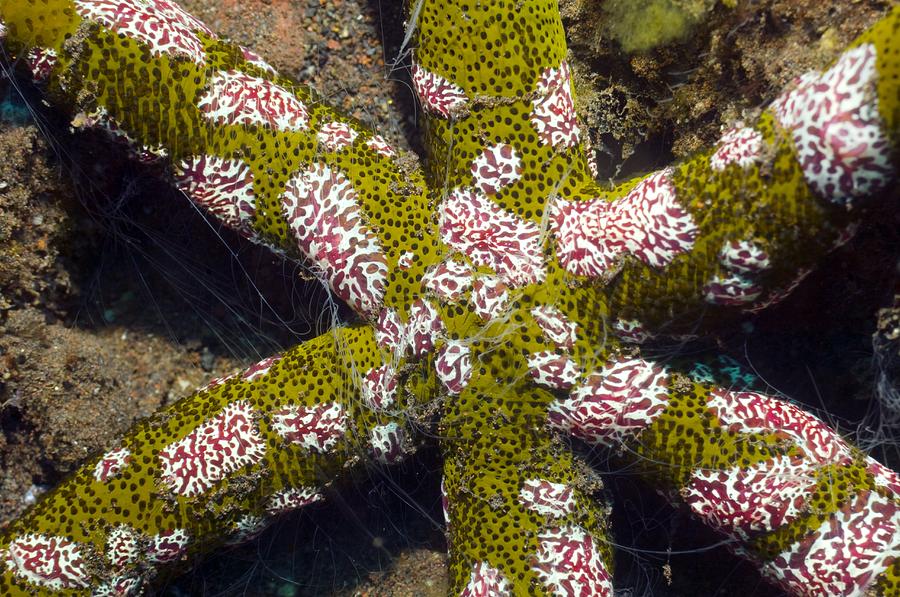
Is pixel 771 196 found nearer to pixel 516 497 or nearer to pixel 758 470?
pixel 758 470

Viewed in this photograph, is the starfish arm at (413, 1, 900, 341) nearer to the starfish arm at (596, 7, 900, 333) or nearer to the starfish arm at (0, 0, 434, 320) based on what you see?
the starfish arm at (596, 7, 900, 333)

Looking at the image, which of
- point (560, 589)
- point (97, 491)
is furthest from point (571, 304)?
point (97, 491)

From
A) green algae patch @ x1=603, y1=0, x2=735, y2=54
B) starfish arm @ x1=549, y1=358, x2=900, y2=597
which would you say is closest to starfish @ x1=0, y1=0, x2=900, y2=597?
starfish arm @ x1=549, y1=358, x2=900, y2=597

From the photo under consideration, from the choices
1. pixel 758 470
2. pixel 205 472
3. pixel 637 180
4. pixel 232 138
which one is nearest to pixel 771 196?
pixel 637 180

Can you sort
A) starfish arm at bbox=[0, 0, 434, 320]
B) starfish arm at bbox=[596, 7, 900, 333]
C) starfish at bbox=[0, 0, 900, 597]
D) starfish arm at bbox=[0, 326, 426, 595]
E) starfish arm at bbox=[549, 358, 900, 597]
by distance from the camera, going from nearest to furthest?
starfish arm at bbox=[596, 7, 900, 333] → starfish arm at bbox=[549, 358, 900, 597] → starfish at bbox=[0, 0, 900, 597] → starfish arm at bbox=[0, 0, 434, 320] → starfish arm at bbox=[0, 326, 426, 595]

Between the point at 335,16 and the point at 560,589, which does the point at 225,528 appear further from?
the point at 335,16

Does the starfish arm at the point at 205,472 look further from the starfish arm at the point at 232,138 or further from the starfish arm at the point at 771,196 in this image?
the starfish arm at the point at 771,196

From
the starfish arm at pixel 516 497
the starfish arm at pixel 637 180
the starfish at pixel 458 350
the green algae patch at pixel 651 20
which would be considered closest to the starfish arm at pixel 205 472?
the starfish at pixel 458 350
